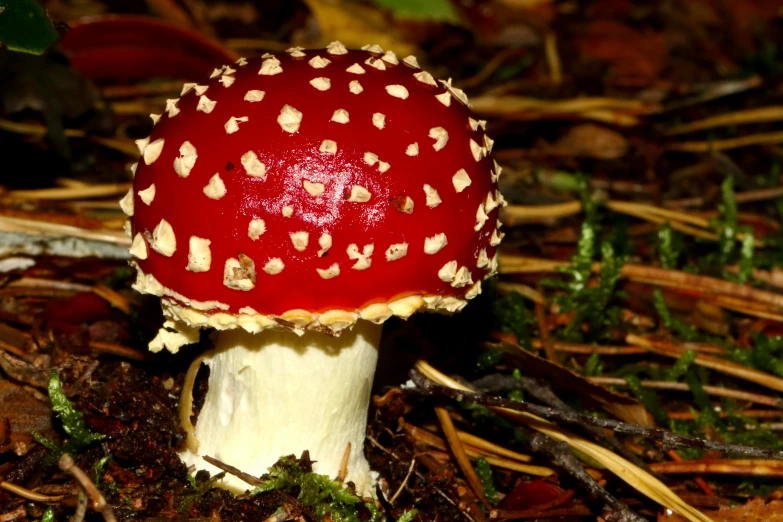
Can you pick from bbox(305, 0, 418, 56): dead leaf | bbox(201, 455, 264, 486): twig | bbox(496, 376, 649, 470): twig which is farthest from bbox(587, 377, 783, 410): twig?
bbox(305, 0, 418, 56): dead leaf

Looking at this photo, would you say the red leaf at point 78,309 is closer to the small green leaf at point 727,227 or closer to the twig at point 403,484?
the twig at point 403,484

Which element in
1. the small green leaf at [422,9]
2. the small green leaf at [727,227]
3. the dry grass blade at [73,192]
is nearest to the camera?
the dry grass blade at [73,192]

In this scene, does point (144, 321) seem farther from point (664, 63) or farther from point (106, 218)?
point (664, 63)

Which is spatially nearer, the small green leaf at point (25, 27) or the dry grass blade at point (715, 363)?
the small green leaf at point (25, 27)

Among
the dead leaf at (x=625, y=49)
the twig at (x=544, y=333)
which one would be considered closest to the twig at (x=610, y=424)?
the twig at (x=544, y=333)

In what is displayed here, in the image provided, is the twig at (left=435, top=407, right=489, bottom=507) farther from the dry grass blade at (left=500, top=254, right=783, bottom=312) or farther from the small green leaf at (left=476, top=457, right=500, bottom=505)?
the dry grass blade at (left=500, top=254, right=783, bottom=312)

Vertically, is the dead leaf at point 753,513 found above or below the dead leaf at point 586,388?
below
